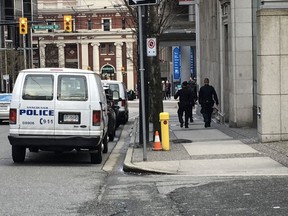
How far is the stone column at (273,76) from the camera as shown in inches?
548

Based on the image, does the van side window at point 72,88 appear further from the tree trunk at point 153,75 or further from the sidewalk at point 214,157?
the tree trunk at point 153,75

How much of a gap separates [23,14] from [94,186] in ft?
231

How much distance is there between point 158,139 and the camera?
45.6 feet

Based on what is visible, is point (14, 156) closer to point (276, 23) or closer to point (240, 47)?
point (276, 23)

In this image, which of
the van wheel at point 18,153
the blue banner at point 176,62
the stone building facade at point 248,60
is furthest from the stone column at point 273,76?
the blue banner at point 176,62

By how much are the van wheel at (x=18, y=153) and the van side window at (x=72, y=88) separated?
1.46 m

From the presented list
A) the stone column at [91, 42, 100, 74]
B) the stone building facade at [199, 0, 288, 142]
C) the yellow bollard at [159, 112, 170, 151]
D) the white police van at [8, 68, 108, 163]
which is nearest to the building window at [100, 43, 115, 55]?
the stone column at [91, 42, 100, 74]

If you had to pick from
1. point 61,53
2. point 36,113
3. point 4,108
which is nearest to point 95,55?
point 61,53

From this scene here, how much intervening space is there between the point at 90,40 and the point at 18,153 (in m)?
77.5

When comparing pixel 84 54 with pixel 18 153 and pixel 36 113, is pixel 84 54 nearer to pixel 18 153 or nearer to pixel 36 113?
pixel 18 153

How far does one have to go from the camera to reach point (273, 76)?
Answer: 1405 centimetres

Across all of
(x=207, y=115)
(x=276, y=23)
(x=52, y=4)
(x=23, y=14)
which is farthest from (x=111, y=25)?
(x=276, y=23)

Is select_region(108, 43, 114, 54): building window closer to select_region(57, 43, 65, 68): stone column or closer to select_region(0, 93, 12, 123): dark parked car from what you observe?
select_region(57, 43, 65, 68): stone column

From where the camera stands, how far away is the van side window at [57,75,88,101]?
1204 cm
